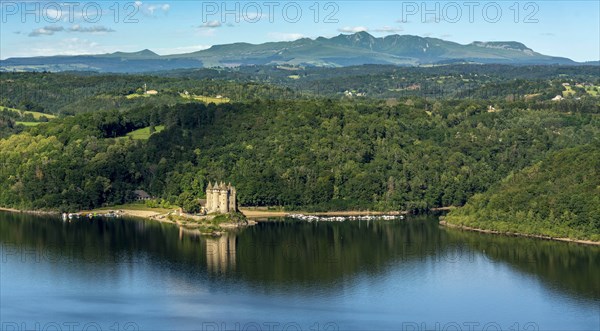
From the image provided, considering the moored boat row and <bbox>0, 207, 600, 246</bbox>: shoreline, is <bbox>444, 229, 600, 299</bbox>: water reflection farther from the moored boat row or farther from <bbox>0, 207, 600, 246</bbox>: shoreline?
the moored boat row

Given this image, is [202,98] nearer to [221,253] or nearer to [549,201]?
[549,201]

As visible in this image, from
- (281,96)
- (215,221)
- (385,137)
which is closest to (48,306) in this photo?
(215,221)

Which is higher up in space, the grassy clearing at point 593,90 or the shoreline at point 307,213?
the grassy clearing at point 593,90

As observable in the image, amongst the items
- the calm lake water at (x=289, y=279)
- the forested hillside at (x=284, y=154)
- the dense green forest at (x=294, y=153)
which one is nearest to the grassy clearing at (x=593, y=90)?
the dense green forest at (x=294, y=153)

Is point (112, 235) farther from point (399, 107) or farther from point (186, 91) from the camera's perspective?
point (186, 91)

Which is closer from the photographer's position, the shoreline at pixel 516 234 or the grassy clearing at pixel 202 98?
the shoreline at pixel 516 234

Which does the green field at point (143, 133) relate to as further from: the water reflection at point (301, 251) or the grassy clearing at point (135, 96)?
the grassy clearing at point (135, 96)
